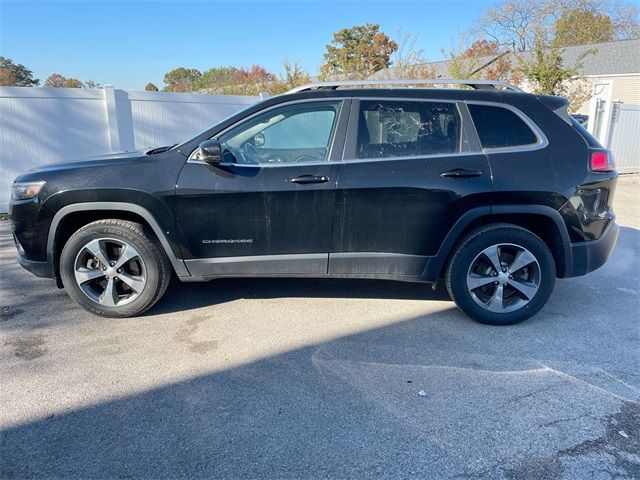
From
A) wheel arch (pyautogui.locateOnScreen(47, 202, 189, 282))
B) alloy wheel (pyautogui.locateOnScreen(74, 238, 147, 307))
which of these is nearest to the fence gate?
wheel arch (pyautogui.locateOnScreen(47, 202, 189, 282))

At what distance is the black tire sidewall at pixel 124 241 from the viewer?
381cm

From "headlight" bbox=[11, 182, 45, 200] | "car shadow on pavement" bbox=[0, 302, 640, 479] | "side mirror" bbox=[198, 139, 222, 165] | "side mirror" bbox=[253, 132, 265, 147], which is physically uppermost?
"side mirror" bbox=[253, 132, 265, 147]

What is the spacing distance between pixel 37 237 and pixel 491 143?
149 inches

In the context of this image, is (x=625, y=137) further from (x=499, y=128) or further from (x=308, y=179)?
(x=308, y=179)

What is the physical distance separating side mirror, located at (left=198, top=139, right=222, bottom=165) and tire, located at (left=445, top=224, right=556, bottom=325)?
2.09 meters

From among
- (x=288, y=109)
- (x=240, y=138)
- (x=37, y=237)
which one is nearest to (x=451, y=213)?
(x=288, y=109)

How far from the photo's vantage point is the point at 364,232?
3.83m

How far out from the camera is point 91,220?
13.0ft

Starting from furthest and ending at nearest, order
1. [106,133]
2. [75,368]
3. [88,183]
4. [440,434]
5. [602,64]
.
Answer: [602,64] → [106,133] → [88,183] → [75,368] → [440,434]

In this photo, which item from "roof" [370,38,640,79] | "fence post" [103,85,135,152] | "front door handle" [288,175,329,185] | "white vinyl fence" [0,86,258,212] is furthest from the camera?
"roof" [370,38,640,79]

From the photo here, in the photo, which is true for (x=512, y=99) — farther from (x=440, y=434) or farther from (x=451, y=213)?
(x=440, y=434)

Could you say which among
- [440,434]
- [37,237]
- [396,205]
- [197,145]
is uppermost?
[197,145]

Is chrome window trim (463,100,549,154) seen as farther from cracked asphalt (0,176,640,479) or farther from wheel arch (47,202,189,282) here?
wheel arch (47,202,189,282)

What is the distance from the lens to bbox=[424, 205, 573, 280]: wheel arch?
12.4 ft
